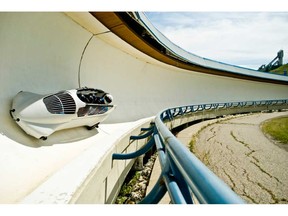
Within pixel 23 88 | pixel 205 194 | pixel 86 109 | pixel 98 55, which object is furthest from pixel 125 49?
pixel 205 194

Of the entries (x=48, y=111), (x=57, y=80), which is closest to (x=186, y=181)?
(x=48, y=111)

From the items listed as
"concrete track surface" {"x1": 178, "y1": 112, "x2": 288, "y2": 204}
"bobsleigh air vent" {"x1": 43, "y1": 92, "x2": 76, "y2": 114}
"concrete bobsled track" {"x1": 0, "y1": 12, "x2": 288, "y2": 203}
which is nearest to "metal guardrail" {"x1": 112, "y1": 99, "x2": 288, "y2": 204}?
"concrete bobsled track" {"x1": 0, "y1": 12, "x2": 288, "y2": 203}

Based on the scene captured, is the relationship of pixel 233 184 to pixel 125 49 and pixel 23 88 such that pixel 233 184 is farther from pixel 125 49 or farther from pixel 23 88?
pixel 125 49

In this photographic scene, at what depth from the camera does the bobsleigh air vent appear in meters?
2.72

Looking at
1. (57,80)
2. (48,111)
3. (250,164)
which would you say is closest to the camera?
(48,111)

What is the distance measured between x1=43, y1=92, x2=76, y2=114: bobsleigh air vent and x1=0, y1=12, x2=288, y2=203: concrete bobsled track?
0.38 meters

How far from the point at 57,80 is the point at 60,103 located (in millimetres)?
1019

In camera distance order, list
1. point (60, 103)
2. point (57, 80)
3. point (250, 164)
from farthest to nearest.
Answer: point (250, 164) < point (57, 80) < point (60, 103)

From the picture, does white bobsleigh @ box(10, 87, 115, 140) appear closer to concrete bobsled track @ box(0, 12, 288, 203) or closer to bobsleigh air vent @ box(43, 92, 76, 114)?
bobsleigh air vent @ box(43, 92, 76, 114)

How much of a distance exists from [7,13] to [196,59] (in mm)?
10423

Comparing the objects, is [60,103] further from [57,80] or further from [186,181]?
[186,181]

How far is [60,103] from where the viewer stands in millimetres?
2840

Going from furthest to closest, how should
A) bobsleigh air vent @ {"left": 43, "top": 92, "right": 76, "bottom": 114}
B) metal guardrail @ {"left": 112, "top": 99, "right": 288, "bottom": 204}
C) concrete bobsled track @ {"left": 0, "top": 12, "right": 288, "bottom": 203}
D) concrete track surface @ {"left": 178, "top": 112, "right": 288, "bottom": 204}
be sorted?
concrete track surface @ {"left": 178, "top": 112, "right": 288, "bottom": 204}
bobsleigh air vent @ {"left": 43, "top": 92, "right": 76, "bottom": 114}
concrete bobsled track @ {"left": 0, "top": 12, "right": 288, "bottom": 203}
metal guardrail @ {"left": 112, "top": 99, "right": 288, "bottom": 204}

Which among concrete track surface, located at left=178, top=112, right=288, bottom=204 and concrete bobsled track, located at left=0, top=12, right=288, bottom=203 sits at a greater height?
concrete bobsled track, located at left=0, top=12, right=288, bottom=203
